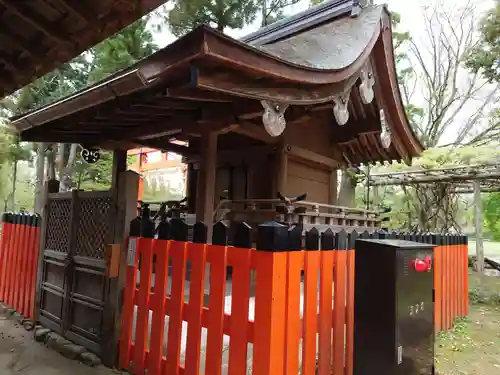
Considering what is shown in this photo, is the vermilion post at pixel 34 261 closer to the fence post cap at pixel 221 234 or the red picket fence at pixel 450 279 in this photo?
the fence post cap at pixel 221 234

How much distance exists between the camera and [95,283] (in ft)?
13.9

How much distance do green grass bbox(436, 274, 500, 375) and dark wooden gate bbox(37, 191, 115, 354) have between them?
13.2 ft

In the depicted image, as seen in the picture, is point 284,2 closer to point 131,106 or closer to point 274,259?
point 131,106

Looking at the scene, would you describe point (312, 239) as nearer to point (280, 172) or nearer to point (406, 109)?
point (280, 172)

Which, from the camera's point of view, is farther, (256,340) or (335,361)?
(335,361)

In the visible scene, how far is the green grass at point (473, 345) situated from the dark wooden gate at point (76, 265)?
4010 millimetres

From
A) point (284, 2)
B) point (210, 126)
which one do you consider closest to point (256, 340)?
point (210, 126)

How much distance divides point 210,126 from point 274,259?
10.1 feet

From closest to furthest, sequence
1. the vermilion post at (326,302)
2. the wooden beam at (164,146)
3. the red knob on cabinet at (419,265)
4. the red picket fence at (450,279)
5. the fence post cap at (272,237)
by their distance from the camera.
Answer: the fence post cap at (272,237)
the red knob on cabinet at (419,265)
the vermilion post at (326,302)
the red picket fence at (450,279)
the wooden beam at (164,146)

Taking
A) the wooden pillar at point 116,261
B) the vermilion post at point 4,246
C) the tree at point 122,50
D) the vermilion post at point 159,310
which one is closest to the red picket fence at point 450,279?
the vermilion post at point 159,310

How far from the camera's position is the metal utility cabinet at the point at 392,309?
8.46ft

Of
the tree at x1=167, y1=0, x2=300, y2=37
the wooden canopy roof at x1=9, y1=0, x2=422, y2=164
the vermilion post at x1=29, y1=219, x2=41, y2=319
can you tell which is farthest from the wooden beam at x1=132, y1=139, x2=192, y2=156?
the tree at x1=167, y1=0, x2=300, y2=37

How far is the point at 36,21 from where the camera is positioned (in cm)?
204

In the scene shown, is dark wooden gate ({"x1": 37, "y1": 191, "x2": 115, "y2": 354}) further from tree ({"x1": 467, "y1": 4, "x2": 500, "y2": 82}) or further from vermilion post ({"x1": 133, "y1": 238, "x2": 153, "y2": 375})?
tree ({"x1": 467, "y1": 4, "x2": 500, "y2": 82})
